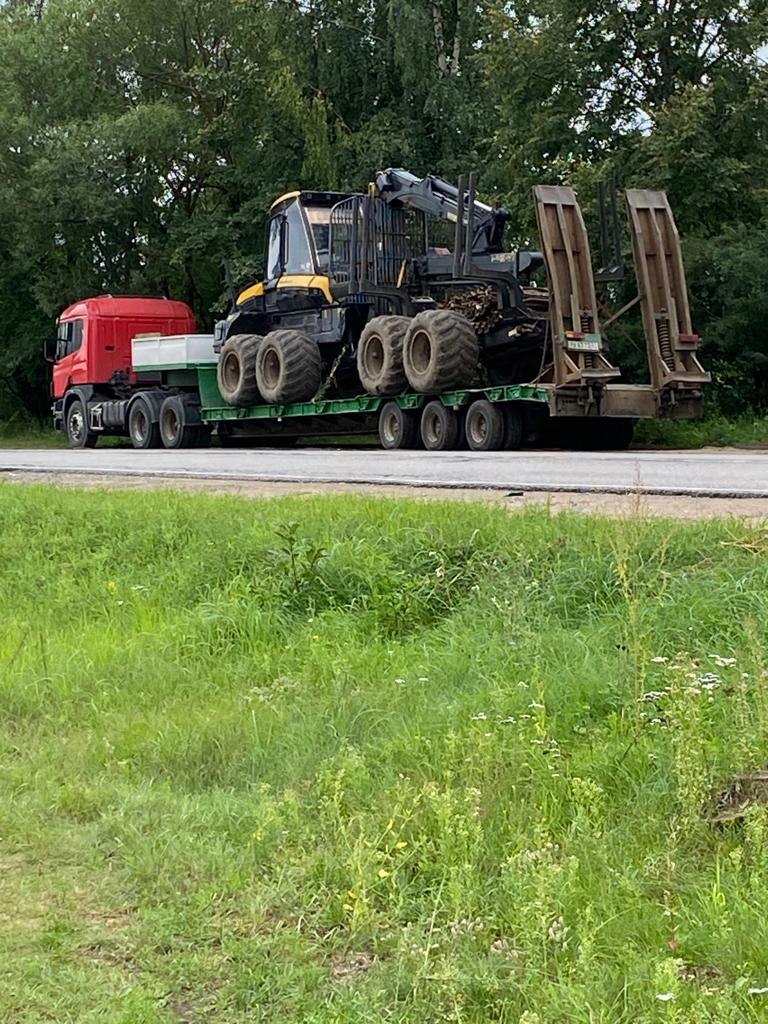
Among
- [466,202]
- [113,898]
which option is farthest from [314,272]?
[113,898]

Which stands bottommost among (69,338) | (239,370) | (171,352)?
(239,370)

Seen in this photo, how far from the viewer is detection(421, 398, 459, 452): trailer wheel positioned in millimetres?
16438

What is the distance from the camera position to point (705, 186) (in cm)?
1945

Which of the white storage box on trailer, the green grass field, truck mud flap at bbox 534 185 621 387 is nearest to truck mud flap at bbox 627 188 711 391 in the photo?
truck mud flap at bbox 534 185 621 387

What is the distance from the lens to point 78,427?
2564 cm

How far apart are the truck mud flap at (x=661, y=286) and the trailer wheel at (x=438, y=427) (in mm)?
2678

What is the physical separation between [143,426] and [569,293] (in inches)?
403

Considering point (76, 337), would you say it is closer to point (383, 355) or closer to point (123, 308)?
point (123, 308)

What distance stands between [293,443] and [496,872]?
20317 millimetres

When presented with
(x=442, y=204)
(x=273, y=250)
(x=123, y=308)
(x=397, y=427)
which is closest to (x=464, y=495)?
(x=397, y=427)

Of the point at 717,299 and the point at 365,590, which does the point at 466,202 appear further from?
the point at 365,590

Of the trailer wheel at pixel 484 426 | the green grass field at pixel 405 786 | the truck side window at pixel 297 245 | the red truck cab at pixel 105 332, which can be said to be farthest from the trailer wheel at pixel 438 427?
the red truck cab at pixel 105 332

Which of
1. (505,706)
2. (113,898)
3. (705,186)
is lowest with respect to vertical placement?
(113,898)

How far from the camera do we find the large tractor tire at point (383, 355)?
16984mm
